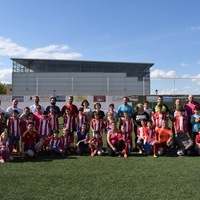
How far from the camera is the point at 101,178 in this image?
17.6 feet

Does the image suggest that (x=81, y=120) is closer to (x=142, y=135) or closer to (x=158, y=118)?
(x=142, y=135)

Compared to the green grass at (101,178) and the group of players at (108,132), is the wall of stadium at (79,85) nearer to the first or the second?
the group of players at (108,132)

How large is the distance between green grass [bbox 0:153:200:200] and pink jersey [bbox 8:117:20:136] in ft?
3.50

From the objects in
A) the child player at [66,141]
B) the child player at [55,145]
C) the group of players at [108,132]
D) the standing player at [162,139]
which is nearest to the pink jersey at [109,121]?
the group of players at [108,132]

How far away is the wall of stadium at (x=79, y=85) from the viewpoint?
87.7 ft

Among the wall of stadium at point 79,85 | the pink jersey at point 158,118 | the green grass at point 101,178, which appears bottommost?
the green grass at point 101,178

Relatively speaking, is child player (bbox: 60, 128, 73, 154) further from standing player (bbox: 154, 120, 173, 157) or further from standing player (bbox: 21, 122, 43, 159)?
standing player (bbox: 154, 120, 173, 157)

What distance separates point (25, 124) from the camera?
8.24m

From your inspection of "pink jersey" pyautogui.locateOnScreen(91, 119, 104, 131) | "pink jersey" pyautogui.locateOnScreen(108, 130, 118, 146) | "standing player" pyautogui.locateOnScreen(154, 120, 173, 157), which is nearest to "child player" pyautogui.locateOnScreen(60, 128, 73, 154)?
"pink jersey" pyautogui.locateOnScreen(91, 119, 104, 131)

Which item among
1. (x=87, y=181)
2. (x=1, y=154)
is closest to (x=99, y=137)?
(x=1, y=154)

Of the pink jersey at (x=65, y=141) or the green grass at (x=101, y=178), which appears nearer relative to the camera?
the green grass at (x=101, y=178)

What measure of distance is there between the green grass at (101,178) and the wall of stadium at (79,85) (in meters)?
17.0

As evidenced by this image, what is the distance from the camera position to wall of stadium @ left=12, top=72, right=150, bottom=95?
26734 millimetres

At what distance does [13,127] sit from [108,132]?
2369mm
